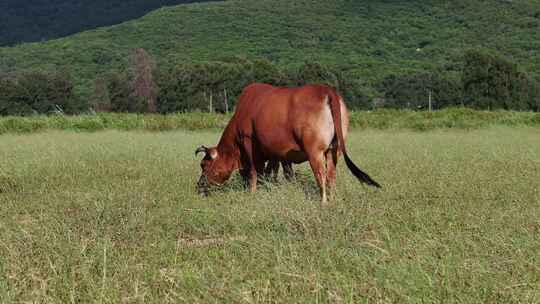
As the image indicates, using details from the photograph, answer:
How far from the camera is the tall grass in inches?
944

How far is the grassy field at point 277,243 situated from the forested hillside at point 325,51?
52.7 meters

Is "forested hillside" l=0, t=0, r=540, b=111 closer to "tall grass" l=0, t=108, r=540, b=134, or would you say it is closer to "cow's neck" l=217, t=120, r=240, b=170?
"tall grass" l=0, t=108, r=540, b=134

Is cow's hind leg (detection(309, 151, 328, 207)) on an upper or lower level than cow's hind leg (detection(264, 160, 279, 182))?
upper

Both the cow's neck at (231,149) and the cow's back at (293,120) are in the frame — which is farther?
the cow's neck at (231,149)

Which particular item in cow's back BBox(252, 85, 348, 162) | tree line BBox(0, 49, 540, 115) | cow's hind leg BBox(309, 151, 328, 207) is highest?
cow's back BBox(252, 85, 348, 162)

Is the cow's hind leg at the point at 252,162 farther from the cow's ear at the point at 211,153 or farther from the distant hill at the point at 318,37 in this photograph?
the distant hill at the point at 318,37

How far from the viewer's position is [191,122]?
24328 mm

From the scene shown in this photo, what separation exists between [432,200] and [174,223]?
3.31m

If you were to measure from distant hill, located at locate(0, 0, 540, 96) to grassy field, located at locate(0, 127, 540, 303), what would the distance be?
75340 mm

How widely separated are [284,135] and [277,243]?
2997mm

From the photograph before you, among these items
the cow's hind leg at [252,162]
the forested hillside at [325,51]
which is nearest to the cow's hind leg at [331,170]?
the cow's hind leg at [252,162]

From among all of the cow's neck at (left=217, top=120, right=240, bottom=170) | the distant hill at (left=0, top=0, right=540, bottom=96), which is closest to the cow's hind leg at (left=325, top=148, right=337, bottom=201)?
the cow's neck at (left=217, top=120, right=240, bottom=170)

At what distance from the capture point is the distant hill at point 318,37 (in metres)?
100

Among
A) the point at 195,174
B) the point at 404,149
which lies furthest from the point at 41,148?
the point at 404,149
